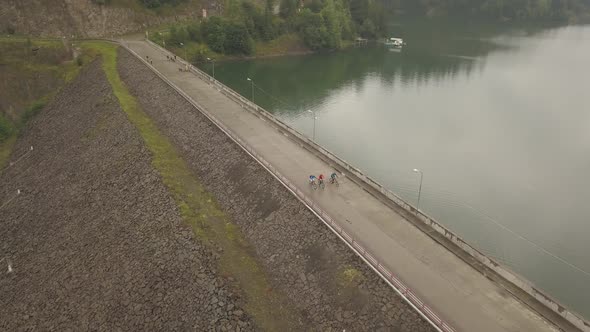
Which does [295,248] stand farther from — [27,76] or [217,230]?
[27,76]

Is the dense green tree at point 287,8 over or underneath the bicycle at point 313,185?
over

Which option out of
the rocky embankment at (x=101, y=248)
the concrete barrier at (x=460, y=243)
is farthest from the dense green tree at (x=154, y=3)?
the concrete barrier at (x=460, y=243)

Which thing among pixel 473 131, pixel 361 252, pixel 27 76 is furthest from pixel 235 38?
pixel 361 252

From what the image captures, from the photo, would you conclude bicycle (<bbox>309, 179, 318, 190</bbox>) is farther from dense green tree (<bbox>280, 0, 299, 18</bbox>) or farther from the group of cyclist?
dense green tree (<bbox>280, 0, 299, 18</bbox>)

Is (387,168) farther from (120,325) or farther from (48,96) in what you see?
(48,96)

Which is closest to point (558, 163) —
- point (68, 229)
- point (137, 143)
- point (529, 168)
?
point (529, 168)

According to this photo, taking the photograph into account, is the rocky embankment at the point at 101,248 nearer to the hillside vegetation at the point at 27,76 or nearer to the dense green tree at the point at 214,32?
the hillside vegetation at the point at 27,76

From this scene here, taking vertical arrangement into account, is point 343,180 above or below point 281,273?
above

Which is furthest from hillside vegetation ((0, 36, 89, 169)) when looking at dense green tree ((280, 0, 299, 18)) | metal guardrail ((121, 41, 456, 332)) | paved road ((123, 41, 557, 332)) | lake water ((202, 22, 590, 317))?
dense green tree ((280, 0, 299, 18))
